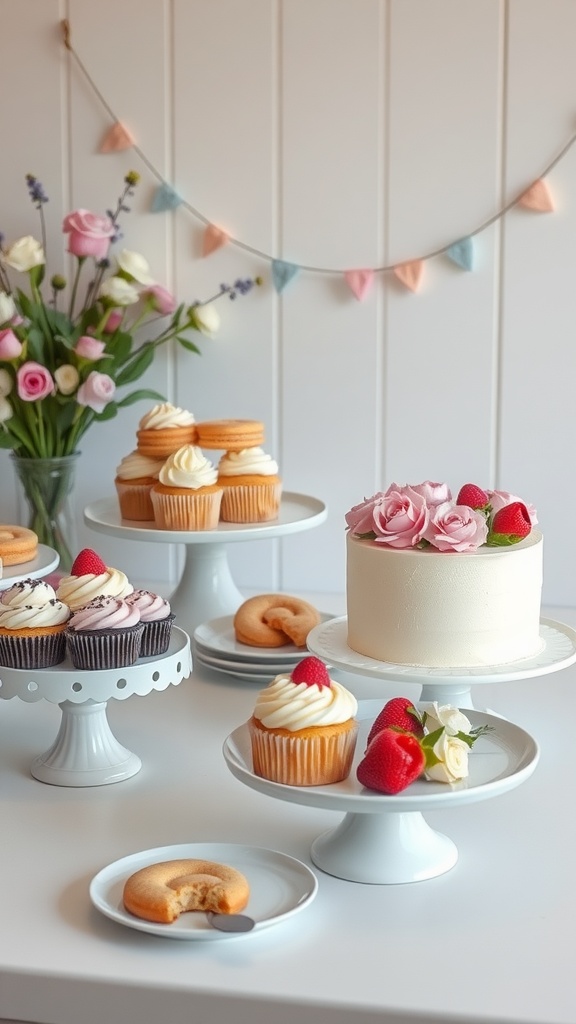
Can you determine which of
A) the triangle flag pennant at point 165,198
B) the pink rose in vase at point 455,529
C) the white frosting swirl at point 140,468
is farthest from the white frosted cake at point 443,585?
the triangle flag pennant at point 165,198

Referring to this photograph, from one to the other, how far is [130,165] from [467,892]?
1.39 m

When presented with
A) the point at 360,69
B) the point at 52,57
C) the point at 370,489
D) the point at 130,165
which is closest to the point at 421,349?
the point at 370,489

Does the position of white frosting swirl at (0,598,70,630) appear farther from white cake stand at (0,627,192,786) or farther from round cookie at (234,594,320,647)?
round cookie at (234,594,320,647)

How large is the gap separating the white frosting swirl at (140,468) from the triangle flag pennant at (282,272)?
0.39 m

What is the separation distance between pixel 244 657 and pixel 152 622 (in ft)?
1.13

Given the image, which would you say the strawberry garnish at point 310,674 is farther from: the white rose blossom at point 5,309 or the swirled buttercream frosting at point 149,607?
the white rose blossom at point 5,309

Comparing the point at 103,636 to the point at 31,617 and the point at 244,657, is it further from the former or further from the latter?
the point at 244,657

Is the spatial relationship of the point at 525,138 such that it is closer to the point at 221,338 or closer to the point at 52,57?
the point at 221,338

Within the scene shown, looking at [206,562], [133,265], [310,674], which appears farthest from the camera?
[133,265]

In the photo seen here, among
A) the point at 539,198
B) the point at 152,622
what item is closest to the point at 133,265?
the point at 539,198

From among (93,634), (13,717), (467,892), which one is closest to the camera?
(467,892)

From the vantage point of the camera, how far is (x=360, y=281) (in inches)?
75.9

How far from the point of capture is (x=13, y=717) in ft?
4.84

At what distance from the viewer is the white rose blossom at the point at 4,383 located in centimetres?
187
